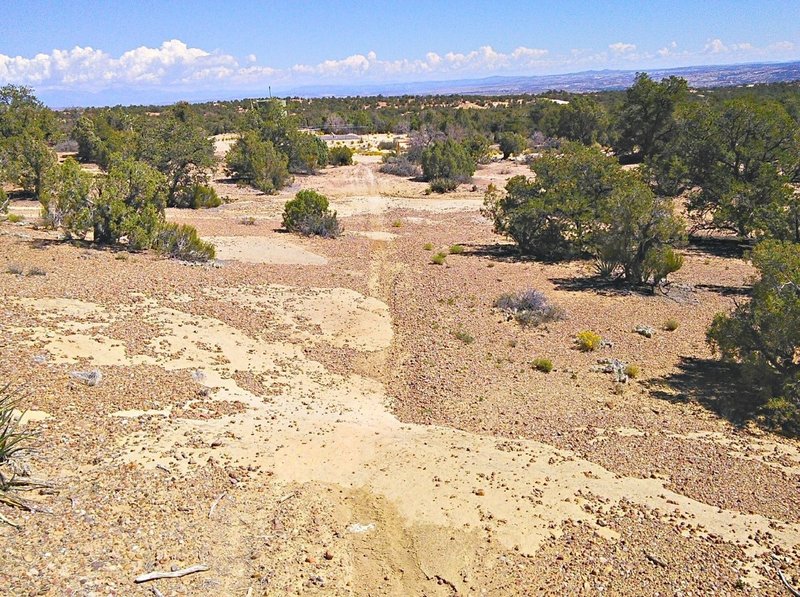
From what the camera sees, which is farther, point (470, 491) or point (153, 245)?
point (153, 245)

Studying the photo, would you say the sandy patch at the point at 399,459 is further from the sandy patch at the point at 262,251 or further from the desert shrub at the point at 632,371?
the sandy patch at the point at 262,251

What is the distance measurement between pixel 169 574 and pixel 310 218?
21047mm

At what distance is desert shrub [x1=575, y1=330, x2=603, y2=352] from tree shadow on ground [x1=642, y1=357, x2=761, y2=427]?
174 cm

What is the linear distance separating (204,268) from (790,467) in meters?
15.2

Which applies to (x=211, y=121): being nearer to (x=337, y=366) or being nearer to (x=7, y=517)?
(x=337, y=366)

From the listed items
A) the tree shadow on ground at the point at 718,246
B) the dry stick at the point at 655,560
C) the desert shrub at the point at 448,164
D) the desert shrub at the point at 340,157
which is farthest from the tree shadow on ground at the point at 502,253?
the desert shrub at the point at 340,157

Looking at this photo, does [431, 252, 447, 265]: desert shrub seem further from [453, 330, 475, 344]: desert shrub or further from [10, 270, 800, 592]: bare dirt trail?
[10, 270, 800, 592]: bare dirt trail

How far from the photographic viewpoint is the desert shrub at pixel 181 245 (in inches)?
769

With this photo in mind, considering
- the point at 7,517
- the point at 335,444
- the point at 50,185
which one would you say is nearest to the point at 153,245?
the point at 50,185

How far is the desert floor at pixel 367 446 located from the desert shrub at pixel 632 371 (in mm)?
305

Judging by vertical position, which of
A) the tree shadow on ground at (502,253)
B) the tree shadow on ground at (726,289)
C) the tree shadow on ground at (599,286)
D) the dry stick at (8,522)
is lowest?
the tree shadow on ground at (726,289)

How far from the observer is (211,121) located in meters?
76.6

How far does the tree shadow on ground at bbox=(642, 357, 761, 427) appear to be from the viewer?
11008mm

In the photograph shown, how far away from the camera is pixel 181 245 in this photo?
19719 mm
